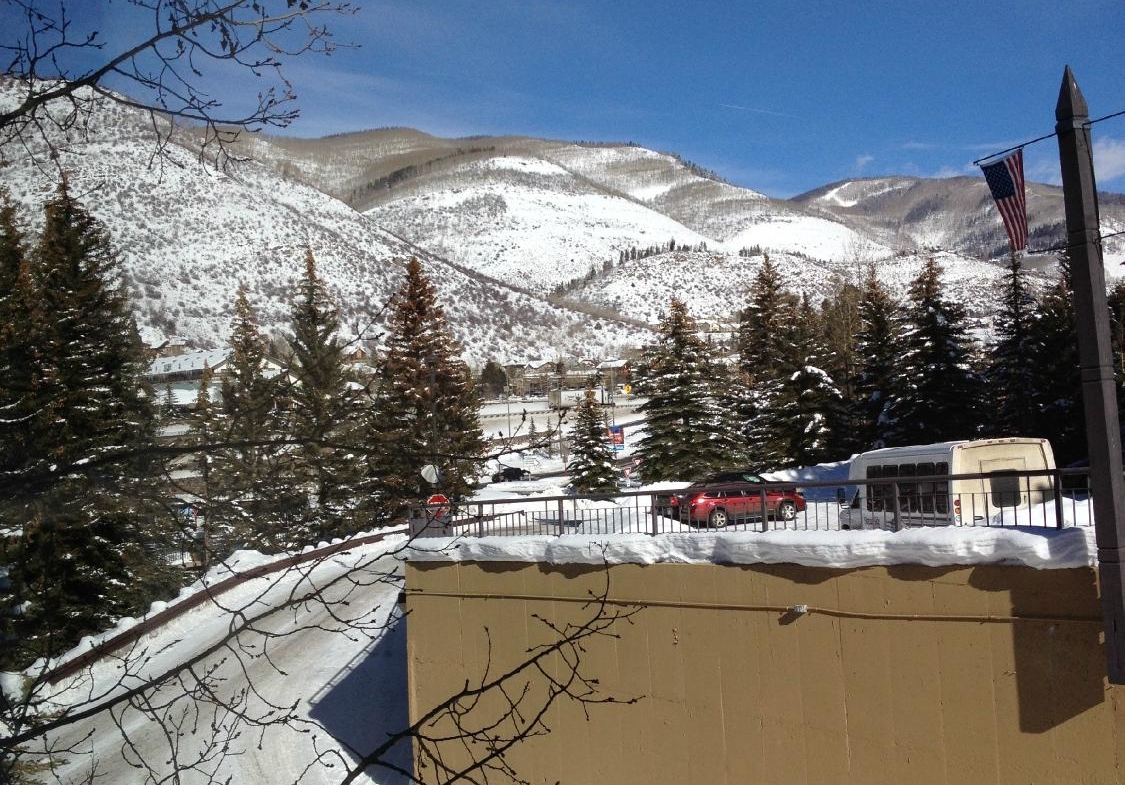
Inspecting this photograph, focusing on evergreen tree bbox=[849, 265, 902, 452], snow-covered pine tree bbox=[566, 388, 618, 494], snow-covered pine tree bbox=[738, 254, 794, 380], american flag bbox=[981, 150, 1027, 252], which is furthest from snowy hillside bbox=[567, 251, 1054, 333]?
american flag bbox=[981, 150, 1027, 252]

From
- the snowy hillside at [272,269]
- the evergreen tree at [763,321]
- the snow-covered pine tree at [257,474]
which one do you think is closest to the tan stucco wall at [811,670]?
the snow-covered pine tree at [257,474]

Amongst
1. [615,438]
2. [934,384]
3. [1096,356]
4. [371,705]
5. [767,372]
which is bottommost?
[371,705]

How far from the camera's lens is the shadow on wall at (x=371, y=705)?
46.3ft

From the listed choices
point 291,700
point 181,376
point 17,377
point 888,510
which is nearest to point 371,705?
point 291,700

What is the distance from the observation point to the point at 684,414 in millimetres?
32250

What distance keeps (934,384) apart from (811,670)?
24347mm

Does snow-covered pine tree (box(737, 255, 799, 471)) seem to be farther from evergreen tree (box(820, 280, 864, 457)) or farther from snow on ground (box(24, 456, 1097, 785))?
snow on ground (box(24, 456, 1097, 785))

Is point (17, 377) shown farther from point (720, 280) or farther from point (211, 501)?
point (720, 280)

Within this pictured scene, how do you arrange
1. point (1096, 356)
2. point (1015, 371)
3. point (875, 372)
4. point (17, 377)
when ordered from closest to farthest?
point (1096, 356)
point (17, 377)
point (1015, 371)
point (875, 372)

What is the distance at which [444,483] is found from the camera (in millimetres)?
4211

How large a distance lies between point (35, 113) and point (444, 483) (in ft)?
7.57

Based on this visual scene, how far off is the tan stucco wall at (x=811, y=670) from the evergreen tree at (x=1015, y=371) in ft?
83.7

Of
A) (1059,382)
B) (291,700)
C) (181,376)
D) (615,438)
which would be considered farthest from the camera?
(615,438)

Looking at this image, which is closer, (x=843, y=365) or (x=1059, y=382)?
(x=1059, y=382)
